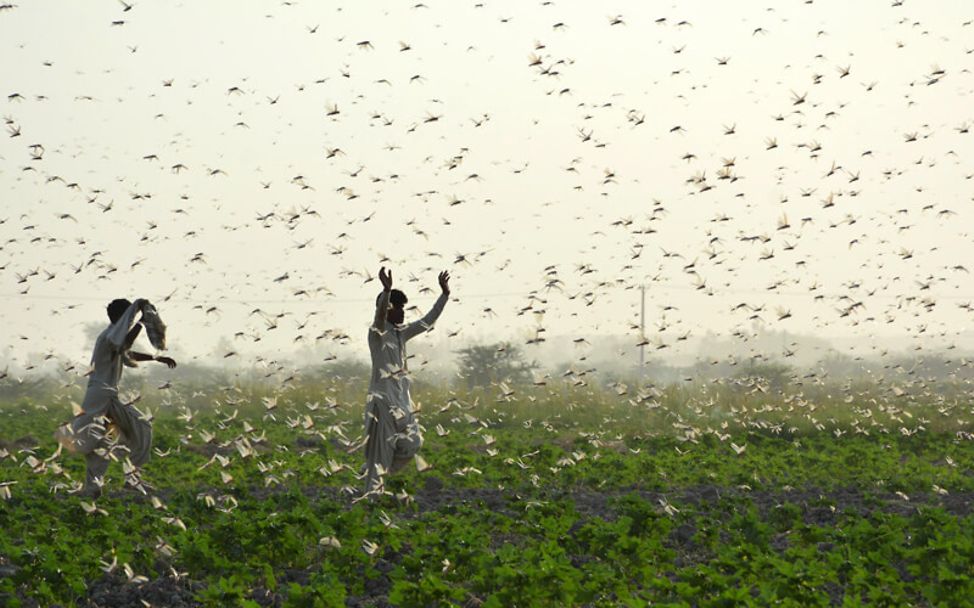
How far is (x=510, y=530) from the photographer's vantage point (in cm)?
1039

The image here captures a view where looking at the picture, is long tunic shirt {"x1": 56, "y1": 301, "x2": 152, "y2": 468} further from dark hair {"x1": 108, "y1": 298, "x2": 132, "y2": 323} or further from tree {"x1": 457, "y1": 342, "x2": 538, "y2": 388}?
tree {"x1": 457, "y1": 342, "x2": 538, "y2": 388}

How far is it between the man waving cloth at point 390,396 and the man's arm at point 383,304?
0.08 m

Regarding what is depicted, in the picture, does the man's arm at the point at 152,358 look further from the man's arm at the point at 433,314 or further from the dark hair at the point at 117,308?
the man's arm at the point at 433,314

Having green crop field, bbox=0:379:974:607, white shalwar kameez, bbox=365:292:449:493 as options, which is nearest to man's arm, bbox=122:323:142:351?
green crop field, bbox=0:379:974:607

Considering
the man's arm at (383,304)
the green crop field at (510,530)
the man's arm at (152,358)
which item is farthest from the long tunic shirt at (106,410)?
the man's arm at (383,304)

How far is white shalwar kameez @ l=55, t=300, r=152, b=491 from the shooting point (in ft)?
37.5

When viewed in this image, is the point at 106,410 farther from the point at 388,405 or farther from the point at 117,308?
the point at 388,405

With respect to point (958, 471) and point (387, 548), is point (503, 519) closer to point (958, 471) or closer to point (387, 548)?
point (387, 548)

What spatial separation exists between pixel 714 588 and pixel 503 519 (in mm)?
2920

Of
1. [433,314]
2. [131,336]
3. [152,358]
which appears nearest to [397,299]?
[433,314]

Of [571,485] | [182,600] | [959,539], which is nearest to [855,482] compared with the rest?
[571,485]

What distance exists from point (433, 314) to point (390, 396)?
993mm

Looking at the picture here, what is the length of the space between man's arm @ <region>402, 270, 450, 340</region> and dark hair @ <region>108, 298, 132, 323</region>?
9.55 feet

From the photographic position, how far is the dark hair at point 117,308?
1165 centimetres
